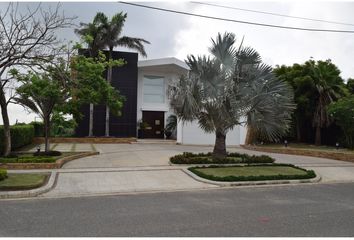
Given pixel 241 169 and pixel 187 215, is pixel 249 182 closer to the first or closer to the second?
pixel 241 169

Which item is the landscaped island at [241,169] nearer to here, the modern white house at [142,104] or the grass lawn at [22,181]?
the grass lawn at [22,181]

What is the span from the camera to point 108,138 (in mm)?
25969

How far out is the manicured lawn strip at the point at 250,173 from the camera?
1150 centimetres

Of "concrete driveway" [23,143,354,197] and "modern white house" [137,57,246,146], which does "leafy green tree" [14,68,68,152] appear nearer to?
"concrete driveway" [23,143,354,197]

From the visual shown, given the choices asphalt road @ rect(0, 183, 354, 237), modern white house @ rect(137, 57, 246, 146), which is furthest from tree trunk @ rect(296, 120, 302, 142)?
asphalt road @ rect(0, 183, 354, 237)

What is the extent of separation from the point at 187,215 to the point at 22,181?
544 cm

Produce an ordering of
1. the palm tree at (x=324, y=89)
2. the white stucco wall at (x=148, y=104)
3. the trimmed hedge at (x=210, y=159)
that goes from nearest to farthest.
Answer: the trimmed hedge at (x=210, y=159)
the palm tree at (x=324, y=89)
the white stucco wall at (x=148, y=104)

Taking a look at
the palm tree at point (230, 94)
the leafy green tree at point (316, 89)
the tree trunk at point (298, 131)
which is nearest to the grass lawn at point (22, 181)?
the palm tree at point (230, 94)

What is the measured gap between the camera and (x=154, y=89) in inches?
1182

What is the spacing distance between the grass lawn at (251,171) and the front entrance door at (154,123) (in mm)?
16562

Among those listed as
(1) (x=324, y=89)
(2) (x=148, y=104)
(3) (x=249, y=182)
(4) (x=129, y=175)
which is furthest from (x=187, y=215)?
(2) (x=148, y=104)

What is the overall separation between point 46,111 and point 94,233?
10903 mm

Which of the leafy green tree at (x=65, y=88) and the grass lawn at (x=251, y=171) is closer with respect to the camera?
the grass lawn at (x=251, y=171)

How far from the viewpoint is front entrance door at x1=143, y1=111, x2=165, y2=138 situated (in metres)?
29.4
